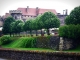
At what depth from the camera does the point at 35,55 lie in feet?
132

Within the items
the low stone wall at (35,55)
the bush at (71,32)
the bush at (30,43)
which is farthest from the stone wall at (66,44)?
the bush at (30,43)

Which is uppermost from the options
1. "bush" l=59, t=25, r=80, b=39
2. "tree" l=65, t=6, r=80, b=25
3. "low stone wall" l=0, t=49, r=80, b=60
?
"tree" l=65, t=6, r=80, b=25

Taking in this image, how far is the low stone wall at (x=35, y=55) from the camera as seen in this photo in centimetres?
3280

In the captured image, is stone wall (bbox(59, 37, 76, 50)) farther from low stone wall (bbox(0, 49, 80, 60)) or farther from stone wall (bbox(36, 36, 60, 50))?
low stone wall (bbox(0, 49, 80, 60))

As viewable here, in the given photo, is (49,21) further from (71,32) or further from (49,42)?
(71,32)

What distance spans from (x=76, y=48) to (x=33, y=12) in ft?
279

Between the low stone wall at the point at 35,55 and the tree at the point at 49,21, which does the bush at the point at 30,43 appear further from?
the tree at the point at 49,21

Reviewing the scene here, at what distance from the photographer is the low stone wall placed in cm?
3280

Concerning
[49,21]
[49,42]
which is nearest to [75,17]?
[49,42]

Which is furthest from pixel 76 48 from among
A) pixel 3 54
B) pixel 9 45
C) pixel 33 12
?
pixel 33 12

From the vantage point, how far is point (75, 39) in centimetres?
4459

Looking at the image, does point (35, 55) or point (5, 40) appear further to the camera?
point (5, 40)

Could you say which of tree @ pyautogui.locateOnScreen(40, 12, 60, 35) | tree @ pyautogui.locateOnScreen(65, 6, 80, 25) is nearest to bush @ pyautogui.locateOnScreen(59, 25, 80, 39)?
tree @ pyautogui.locateOnScreen(65, 6, 80, 25)

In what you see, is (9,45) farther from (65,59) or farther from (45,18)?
(65,59)
